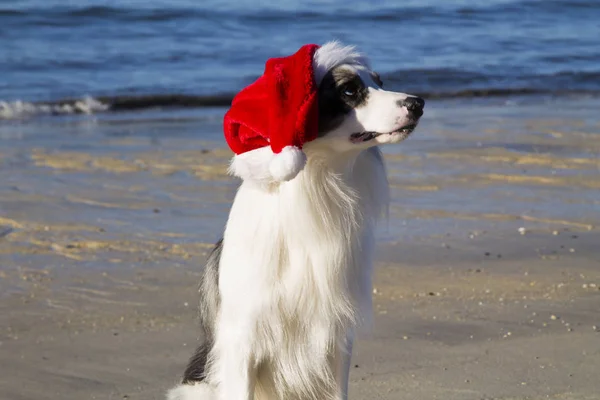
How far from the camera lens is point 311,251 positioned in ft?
10.7

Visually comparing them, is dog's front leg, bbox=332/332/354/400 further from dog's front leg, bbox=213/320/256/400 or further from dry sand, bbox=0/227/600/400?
dog's front leg, bbox=213/320/256/400

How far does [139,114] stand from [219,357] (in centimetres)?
814

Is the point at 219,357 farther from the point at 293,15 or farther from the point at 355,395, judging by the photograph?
the point at 293,15

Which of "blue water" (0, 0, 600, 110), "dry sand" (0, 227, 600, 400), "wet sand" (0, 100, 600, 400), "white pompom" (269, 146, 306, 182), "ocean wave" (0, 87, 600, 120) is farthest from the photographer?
"blue water" (0, 0, 600, 110)

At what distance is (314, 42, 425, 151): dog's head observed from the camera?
9.66 ft

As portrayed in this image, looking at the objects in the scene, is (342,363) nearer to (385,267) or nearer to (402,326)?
(402,326)

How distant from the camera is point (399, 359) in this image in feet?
14.2

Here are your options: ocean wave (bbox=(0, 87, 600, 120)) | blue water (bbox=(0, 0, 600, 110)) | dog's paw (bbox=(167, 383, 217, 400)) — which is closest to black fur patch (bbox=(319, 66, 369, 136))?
dog's paw (bbox=(167, 383, 217, 400))

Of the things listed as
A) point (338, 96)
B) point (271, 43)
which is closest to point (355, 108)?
point (338, 96)

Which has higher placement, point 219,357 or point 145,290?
point 219,357

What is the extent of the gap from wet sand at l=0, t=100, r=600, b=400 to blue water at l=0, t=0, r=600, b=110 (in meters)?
4.70

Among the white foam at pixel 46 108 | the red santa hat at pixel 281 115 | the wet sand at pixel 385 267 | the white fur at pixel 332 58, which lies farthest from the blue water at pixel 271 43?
the white fur at pixel 332 58

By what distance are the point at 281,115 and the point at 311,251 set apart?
1.60 ft

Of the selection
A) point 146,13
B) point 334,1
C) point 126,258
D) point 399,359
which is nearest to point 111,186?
point 126,258
